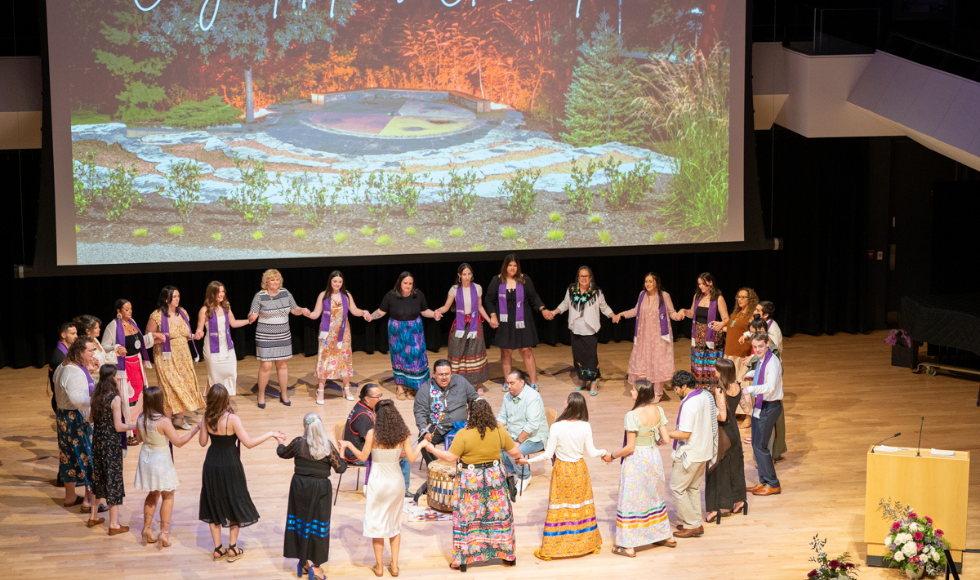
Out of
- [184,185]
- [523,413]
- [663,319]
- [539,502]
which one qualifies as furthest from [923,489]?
[184,185]

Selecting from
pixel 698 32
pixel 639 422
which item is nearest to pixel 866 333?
pixel 698 32

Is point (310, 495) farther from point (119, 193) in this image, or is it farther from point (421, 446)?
point (119, 193)

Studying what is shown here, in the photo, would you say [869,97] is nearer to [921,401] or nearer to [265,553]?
[921,401]

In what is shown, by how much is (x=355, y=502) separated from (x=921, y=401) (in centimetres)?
586

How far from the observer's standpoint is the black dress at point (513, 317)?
981 cm

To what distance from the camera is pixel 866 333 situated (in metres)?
12.8

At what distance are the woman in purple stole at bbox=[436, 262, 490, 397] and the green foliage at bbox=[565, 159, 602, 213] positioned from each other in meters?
1.40

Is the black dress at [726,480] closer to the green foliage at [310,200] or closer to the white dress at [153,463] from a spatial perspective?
the white dress at [153,463]

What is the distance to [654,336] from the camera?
31.7 feet

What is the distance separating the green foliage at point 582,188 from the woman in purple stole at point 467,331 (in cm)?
140

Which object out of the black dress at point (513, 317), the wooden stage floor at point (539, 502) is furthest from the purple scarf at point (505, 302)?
the wooden stage floor at point (539, 502)

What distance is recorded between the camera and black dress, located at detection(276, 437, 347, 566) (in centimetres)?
579

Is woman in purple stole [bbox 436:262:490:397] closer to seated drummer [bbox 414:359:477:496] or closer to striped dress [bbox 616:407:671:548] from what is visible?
seated drummer [bbox 414:359:477:496]

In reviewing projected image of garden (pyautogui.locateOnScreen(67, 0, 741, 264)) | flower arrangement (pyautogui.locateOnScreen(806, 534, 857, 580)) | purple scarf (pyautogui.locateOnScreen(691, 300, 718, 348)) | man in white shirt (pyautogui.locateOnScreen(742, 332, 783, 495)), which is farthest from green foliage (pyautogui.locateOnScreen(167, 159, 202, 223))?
flower arrangement (pyautogui.locateOnScreen(806, 534, 857, 580))
